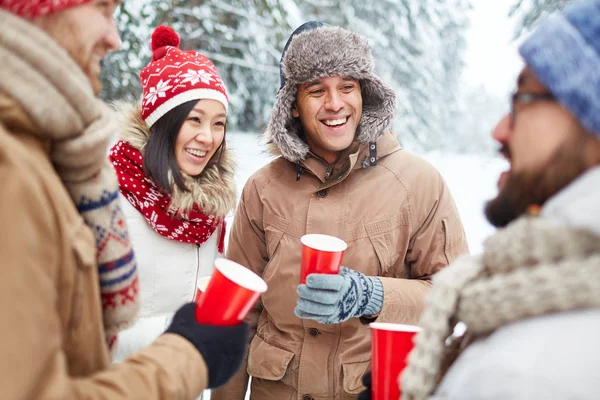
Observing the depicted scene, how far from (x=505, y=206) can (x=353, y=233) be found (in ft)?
3.85

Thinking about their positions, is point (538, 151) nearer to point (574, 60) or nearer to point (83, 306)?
point (574, 60)

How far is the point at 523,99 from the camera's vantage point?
4.54 feet

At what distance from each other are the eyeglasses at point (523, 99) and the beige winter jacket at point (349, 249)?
1116mm

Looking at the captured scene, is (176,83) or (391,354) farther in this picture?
(176,83)

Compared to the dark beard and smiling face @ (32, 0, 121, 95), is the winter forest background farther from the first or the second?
the dark beard

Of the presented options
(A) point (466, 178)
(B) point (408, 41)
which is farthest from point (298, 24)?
(A) point (466, 178)

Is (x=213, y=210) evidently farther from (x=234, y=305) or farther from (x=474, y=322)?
(x=474, y=322)

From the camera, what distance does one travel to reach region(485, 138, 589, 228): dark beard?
1.27 m

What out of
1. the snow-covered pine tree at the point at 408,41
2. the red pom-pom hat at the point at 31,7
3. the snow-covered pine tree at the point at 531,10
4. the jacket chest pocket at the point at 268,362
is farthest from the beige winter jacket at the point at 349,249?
the snow-covered pine tree at the point at 408,41

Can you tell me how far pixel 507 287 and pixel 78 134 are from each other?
1179mm

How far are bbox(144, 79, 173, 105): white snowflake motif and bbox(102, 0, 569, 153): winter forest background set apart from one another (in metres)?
0.45

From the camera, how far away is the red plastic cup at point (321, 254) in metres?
2.03

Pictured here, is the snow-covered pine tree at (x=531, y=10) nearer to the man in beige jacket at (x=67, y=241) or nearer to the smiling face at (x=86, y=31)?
the smiling face at (x=86, y=31)

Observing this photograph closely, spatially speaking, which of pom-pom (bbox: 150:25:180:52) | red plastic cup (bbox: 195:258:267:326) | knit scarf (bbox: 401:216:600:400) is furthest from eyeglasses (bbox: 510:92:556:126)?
pom-pom (bbox: 150:25:180:52)
